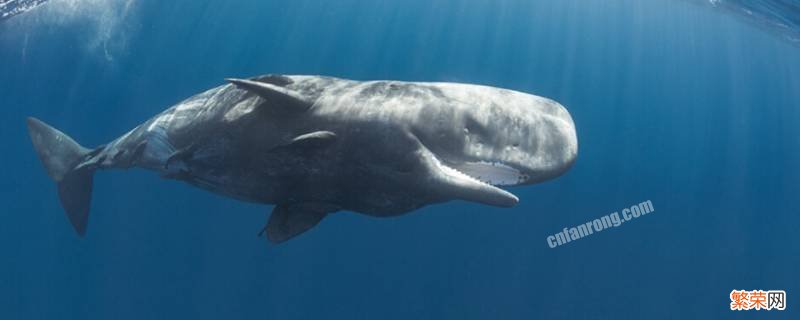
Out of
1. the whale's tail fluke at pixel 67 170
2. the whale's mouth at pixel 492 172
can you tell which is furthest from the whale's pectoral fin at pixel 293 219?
the whale's tail fluke at pixel 67 170

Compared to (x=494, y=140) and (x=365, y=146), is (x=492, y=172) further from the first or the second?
(x=365, y=146)

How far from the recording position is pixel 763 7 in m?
29.0

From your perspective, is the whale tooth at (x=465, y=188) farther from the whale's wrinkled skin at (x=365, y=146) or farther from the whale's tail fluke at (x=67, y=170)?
the whale's tail fluke at (x=67, y=170)

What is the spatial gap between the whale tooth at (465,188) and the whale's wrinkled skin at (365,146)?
12 millimetres

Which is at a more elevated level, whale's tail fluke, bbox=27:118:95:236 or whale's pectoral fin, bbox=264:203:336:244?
whale's pectoral fin, bbox=264:203:336:244

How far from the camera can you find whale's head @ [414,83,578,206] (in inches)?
216

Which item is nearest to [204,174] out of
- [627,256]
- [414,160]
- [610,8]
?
[414,160]

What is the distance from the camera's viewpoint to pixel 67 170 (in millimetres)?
12250

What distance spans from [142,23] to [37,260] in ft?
94.5

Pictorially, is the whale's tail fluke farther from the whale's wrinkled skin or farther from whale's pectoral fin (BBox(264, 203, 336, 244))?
whale's pectoral fin (BBox(264, 203, 336, 244))

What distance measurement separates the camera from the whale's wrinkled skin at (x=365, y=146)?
564 centimetres

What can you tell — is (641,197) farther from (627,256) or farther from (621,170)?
(627,256)

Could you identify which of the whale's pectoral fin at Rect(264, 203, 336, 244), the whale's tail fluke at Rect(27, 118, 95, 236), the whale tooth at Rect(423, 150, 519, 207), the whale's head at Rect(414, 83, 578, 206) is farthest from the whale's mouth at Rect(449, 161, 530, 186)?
the whale's tail fluke at Rect(27, 118, 95, 236)

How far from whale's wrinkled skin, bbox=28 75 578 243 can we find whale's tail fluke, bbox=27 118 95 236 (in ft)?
19.6
